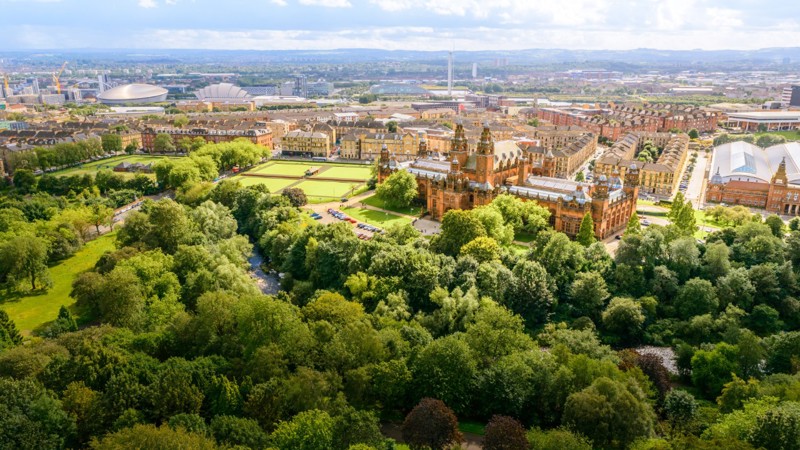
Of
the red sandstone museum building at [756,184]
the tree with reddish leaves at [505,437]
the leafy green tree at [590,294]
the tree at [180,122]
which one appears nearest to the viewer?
the tree with reddish leaves at [505,437]

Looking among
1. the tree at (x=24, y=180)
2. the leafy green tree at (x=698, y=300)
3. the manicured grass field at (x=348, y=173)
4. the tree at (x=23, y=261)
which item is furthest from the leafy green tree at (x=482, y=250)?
the tree at (x=24, y=180)

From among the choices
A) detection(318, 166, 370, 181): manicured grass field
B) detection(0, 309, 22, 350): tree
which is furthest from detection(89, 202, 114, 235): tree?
detection(318, 166, 370, 181): manicured grass field

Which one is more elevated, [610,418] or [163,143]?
[163,143]

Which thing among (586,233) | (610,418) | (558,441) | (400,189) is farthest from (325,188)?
(558,441)

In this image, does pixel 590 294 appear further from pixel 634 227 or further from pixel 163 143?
pixel 163 143

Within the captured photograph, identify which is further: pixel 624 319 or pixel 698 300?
pixel 698 300

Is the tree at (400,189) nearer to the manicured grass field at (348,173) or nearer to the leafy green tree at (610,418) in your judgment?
the manicured grass field at (348,173)

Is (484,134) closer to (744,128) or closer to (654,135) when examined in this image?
(654,135)
